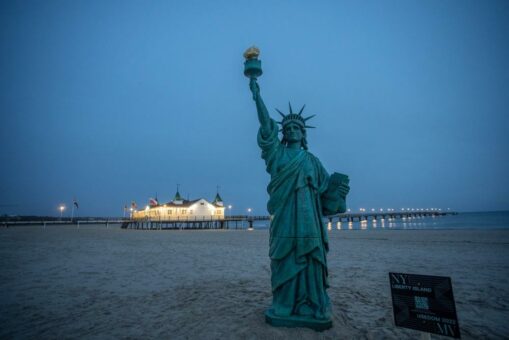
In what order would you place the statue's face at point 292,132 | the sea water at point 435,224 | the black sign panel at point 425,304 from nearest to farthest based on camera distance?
1. the black sign panel at point 425,304
2. the statue's face at point 292,132
3. the sea water at point 435,224

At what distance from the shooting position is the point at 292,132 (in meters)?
4.60

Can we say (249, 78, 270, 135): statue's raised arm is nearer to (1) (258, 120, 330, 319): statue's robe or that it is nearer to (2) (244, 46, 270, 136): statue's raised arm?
(2) (244, 46, 270, 136): statue's raised arm

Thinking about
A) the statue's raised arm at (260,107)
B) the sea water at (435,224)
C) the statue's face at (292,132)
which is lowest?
the sea water at (435,224)

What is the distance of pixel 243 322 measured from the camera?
181 inches

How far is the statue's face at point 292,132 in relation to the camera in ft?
15.1

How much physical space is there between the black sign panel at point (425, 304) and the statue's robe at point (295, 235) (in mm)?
1193

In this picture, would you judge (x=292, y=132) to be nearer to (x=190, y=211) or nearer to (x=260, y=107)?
(x=260, y=107)

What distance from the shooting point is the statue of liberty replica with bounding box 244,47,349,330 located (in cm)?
405

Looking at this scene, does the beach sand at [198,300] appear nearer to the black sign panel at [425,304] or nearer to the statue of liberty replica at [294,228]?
the statue of liberty replica at [294,228]

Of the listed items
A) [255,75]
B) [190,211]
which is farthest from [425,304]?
[190,211]

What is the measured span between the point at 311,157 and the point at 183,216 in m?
55.8

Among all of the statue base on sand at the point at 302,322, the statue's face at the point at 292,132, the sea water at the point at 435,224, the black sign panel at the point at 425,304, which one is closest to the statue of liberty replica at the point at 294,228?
the statue base on sand at the point at 302,322

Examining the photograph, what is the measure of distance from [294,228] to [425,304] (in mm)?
1812

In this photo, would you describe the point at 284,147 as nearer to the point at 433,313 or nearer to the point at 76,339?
the point at 433,313
